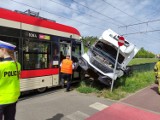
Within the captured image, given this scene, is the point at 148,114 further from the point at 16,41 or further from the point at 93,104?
the point at 16,41

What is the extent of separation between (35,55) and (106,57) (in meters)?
3.47

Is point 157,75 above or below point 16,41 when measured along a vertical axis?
below

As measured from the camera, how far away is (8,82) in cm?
341

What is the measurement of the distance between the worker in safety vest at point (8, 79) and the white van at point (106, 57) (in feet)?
20.7

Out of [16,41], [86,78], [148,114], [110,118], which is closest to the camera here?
[110,118]

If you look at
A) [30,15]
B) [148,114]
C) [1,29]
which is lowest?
[148,114]

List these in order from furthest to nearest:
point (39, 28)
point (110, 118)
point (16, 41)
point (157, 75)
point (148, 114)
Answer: point (157, 75) → point (39, 28) → point (16, 41) → point (148, 114) → point (110, 118)

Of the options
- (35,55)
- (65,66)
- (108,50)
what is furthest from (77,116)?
(108,50)

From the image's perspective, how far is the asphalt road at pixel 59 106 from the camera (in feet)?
20.7

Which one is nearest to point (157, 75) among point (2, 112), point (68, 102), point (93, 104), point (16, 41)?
point (93, 104)

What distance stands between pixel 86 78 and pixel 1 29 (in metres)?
5.71

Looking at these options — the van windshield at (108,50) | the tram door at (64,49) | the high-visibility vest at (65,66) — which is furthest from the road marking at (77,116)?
the van windshield at (108,50)

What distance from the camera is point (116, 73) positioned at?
10000 mm

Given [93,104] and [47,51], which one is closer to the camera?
[93,104]
